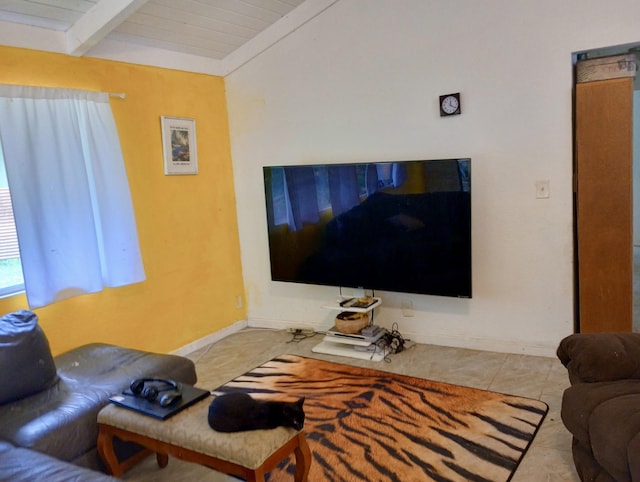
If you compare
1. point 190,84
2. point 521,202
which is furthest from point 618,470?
point 190,84

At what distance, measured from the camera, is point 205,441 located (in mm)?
1909

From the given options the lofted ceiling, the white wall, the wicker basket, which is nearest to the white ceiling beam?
the lofted ceiling

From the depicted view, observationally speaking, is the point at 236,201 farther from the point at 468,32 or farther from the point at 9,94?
the point at 468,32

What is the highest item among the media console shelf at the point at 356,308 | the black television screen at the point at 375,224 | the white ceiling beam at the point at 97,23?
→ the white ceiling beam at the point at 97,23

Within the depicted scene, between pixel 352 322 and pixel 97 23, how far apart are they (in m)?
2.49

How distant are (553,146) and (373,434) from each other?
6.85 ft

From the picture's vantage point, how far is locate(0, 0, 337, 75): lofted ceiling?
292cm

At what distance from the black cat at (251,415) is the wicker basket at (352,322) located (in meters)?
1.72

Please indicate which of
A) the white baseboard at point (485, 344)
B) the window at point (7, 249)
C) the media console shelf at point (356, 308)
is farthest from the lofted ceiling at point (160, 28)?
the white baseboard at point (485, 344)

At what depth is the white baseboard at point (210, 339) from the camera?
3.99 metres

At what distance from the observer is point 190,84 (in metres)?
4.02

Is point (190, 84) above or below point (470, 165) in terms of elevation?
above

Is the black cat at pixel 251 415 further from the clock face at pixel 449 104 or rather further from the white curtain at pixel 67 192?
the clock face at pixel 449 104

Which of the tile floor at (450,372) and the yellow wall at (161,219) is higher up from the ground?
the yellow wall at (161,219)
